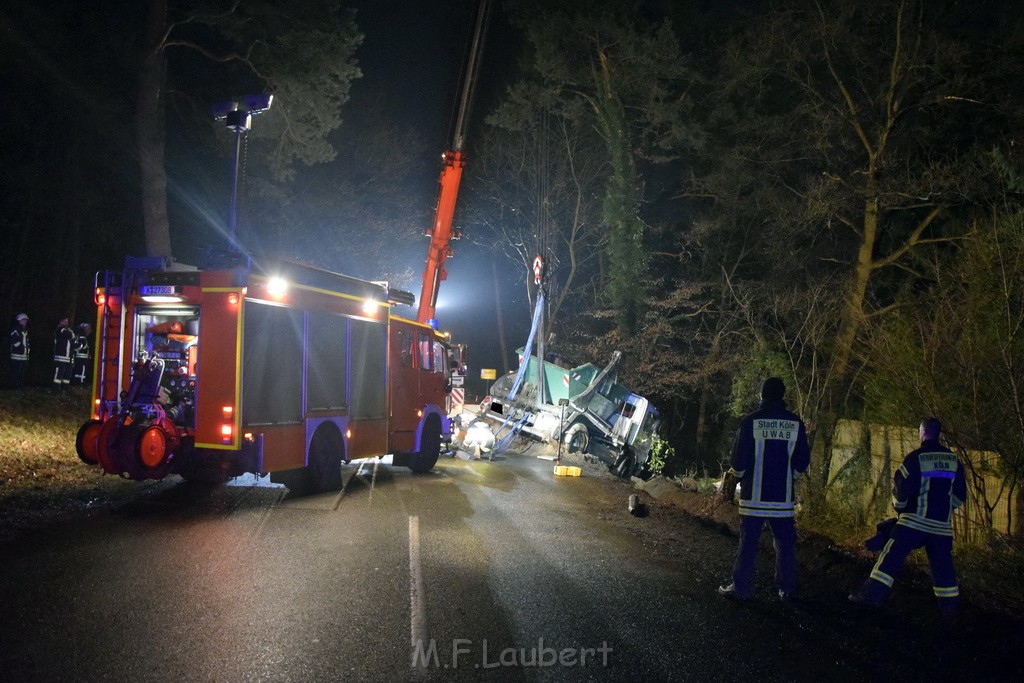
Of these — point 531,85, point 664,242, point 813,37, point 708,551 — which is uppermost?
point 531,85

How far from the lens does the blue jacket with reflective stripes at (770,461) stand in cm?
608

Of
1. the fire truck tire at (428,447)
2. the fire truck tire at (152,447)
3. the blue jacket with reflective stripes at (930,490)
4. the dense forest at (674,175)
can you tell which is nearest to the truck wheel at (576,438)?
the dense forest at (674,175)

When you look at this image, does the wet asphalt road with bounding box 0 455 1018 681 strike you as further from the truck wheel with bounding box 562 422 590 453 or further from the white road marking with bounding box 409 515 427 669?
the truck wheel with bounding box 562 422 590 453

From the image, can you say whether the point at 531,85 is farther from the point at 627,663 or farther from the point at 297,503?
the point at 627,663

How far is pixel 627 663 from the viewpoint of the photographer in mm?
4777

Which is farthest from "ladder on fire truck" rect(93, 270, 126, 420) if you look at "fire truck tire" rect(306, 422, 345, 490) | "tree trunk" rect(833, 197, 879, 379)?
"tree trunk" rect(833, 197, 879, 379)

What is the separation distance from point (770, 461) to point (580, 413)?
39.1 ft

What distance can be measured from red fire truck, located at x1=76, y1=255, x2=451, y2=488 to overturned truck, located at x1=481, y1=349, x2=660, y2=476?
23.4ft

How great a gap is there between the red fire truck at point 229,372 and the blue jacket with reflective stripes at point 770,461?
5.55 m

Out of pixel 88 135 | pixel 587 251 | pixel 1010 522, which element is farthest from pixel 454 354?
pixel 587 251

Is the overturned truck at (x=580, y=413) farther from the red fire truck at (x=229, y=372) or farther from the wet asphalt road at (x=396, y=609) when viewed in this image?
the wet asphalt road at (x=396, y=609)

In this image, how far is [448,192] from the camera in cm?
1738

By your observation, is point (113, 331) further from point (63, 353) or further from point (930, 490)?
point (930, 490)

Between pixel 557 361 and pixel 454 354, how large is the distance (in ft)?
13.8
